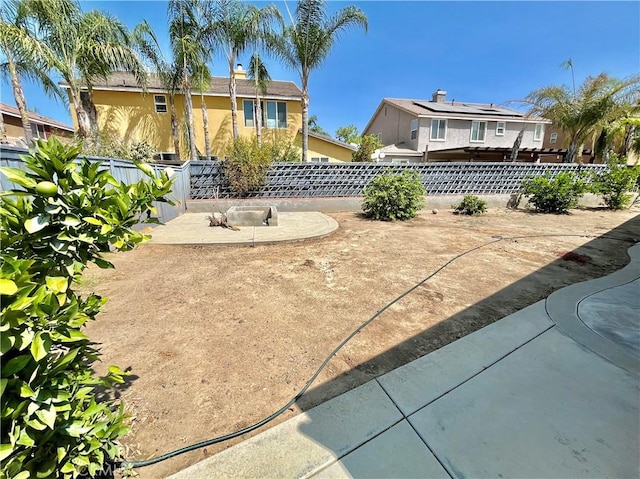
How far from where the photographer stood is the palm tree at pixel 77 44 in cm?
940

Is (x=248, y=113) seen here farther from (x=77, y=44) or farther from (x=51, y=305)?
(x=51, y=305)

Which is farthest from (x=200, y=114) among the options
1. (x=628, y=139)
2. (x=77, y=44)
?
(x=628, y=139)

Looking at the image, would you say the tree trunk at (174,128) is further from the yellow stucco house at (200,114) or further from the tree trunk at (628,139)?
the tree trunk at (628,139)

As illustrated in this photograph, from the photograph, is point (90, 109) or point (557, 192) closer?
point (557, 192)

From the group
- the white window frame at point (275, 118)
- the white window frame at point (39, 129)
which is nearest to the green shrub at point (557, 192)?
the white window frame at point (275, 118)

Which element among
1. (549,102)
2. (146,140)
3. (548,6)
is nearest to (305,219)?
(548,6)

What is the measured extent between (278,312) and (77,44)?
43.0 ft

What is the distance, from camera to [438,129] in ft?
69.5

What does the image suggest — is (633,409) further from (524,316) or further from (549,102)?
(549,102)

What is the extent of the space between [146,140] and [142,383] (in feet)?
58.8

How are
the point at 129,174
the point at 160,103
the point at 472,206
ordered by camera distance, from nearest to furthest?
the point at 129,174 → the point at 472,206 → the point at 160,103

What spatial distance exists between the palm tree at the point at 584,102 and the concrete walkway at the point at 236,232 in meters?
14.6

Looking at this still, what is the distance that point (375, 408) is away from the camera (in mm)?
1949

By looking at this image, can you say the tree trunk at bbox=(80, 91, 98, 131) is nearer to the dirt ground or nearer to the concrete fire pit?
the concrete fire pit
